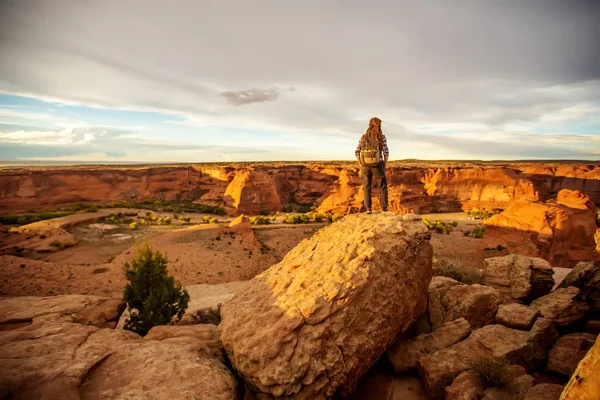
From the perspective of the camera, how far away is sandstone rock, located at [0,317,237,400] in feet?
13.3

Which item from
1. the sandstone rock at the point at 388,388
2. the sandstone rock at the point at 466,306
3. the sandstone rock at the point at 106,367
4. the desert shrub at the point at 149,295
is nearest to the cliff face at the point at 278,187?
the desert shrub at the point at 149,295

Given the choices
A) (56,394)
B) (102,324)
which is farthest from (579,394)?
(102,324)

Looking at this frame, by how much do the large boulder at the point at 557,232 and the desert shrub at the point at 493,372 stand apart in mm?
16281

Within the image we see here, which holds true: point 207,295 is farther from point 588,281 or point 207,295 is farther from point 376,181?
point 588,281

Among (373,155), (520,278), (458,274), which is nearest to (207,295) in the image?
(458,274)

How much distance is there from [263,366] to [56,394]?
9.03 ft

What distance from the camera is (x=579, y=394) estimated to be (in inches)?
114

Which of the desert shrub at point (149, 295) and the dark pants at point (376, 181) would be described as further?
the desert shrub at point (149, 295)

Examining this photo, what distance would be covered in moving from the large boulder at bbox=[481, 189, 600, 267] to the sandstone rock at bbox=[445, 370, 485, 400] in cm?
1657

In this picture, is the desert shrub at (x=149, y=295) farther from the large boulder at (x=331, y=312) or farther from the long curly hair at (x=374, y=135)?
the long curly hair at (x=374, y=135)

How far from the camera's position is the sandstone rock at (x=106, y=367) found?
404 centimetres

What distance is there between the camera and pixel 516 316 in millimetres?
6242

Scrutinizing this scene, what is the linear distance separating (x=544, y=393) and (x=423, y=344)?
197 centimetres

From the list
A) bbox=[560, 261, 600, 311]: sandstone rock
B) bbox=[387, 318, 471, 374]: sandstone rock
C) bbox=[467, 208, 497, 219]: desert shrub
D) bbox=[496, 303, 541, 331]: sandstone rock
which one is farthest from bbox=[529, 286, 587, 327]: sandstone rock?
bbox=[467, 208, 497, 219]: desert shrub
